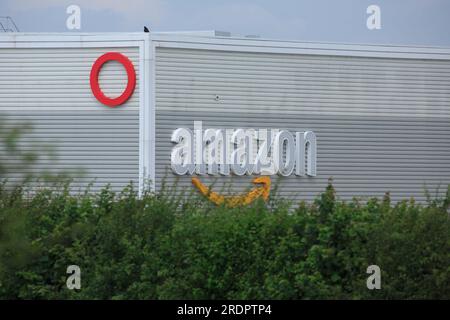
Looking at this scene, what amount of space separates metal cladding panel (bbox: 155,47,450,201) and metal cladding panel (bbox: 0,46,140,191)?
1.06m

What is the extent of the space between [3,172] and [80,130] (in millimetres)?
20127

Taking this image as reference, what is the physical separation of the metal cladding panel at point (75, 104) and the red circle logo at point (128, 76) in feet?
0.51

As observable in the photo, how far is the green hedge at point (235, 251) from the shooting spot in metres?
12.6

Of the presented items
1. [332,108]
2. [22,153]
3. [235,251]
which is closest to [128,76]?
[332,108]

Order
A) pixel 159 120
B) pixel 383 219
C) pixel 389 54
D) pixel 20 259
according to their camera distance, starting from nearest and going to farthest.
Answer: pixel 20 259 → pixel 383 219 → pixel 159 120 → pixel 389 54

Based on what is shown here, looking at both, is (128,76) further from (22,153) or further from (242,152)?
(22,153)

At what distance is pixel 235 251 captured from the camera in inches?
515

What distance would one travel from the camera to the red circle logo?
27.9 m

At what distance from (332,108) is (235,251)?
17.5 meters

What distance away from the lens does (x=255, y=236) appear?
1312 centimetres

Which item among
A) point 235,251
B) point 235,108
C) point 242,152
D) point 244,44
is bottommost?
point 235,251
